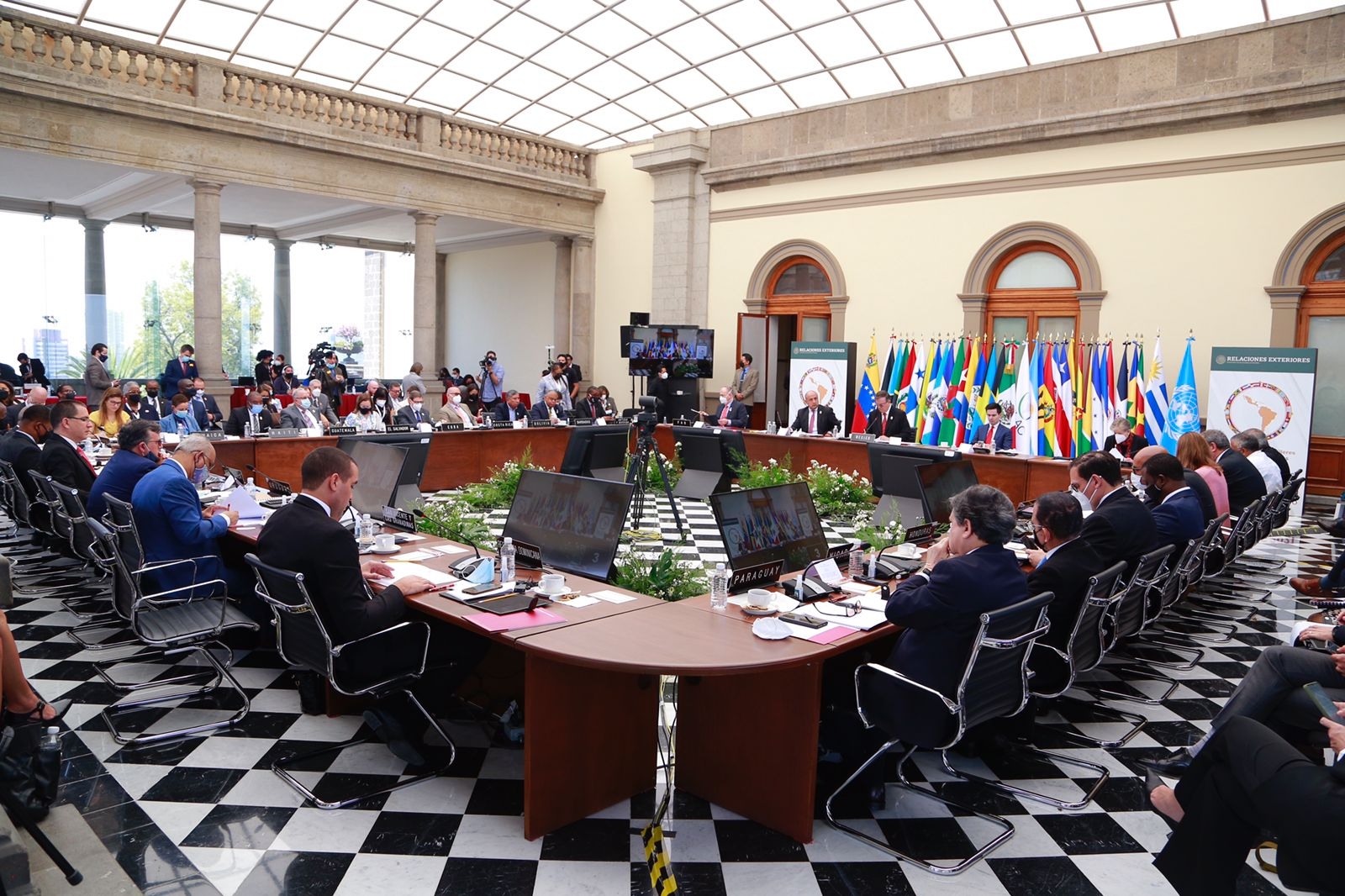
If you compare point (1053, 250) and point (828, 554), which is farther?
point (1053, 250)

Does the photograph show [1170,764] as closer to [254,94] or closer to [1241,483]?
[1241,483]

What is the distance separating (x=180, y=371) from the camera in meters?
13.2

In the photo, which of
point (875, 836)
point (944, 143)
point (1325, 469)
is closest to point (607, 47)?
point (944, 143)

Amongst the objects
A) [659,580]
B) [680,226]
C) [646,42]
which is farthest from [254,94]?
[659,580]

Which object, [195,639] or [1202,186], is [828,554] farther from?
[1202,186]

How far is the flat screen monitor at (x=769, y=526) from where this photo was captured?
3.98 meters

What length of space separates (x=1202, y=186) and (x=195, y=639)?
11093 millimetres

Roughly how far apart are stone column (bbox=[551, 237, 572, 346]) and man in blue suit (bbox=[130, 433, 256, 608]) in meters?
12.8

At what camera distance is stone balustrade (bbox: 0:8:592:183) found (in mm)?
10555

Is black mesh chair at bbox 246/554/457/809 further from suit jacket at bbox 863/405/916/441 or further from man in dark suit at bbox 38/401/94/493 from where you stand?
suit jacket at bbox 863/405/916/441

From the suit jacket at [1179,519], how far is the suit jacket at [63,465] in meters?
6.64

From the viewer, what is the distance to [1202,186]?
10.2 meters

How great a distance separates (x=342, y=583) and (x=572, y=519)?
1.20 m

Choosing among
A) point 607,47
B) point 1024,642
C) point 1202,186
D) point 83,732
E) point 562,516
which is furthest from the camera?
point 607,47
